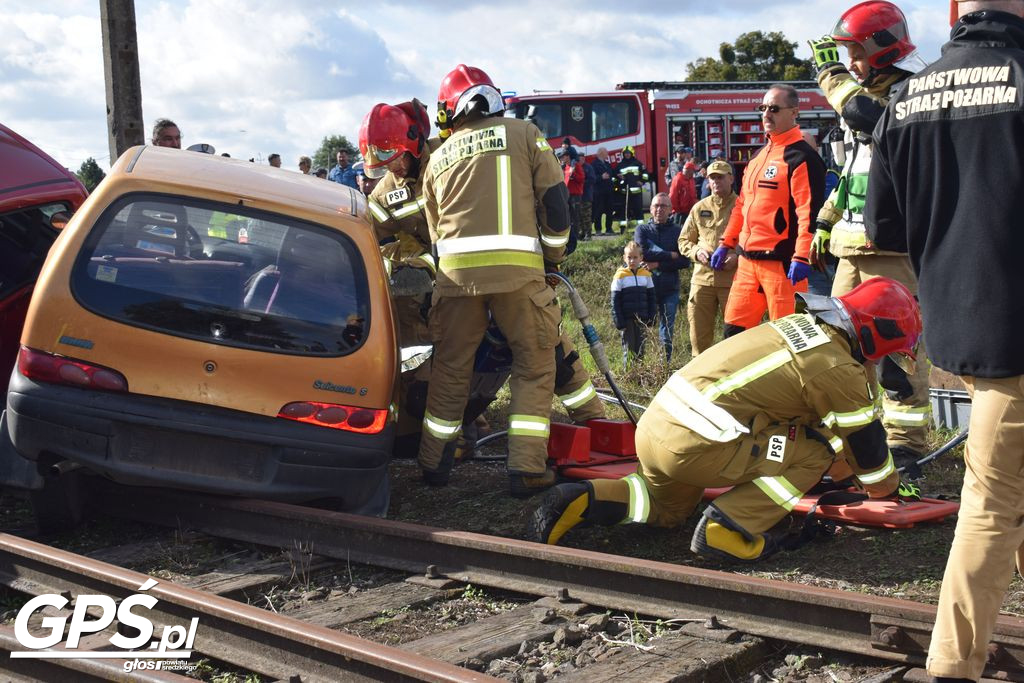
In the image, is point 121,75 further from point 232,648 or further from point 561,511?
point 232,648

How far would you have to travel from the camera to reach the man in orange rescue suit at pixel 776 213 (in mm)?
7680

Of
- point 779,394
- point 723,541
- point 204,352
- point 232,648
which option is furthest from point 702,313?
point 232,648

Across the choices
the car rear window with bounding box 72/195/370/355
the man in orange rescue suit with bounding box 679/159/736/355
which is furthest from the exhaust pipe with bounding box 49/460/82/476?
the man in orange rescue suit with bounding box 679/159/736/355

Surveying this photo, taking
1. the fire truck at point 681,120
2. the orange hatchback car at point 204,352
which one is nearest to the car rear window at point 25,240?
→ the orange hatchback car at point 204,352

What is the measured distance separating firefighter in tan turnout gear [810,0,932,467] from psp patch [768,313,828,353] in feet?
3.20

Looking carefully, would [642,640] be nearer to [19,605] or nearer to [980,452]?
[980,452]

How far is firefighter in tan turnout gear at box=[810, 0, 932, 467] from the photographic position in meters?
6.02

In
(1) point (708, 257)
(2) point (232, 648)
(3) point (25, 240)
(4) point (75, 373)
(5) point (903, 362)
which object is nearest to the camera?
(2) point (232, 648)

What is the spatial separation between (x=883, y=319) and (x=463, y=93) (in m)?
2.66

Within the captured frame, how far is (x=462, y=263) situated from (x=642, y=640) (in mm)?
2750

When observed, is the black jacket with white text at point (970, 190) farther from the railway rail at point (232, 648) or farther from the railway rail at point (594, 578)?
the railway rail at point (232, 648)

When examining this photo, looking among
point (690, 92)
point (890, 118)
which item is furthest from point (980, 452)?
point (690, 92)

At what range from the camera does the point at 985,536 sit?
3.45 m

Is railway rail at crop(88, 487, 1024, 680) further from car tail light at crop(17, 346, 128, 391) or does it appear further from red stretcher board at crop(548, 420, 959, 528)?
red stretcher board at crop(548, 420, 959, 528)
